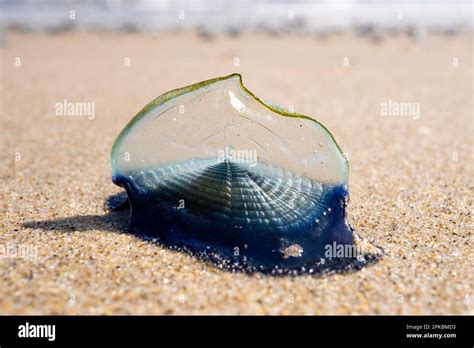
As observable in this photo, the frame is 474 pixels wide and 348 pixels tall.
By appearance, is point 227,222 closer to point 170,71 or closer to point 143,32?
point 170,71

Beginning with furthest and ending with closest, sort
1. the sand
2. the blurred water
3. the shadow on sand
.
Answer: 1. the blurred water
2. the shadow on sand
3. the sand

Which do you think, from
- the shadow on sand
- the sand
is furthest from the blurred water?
the shadow on sand

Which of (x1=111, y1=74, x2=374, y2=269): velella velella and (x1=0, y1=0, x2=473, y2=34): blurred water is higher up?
(x1=0, y1=0, x2=473, y2=34): blurred water

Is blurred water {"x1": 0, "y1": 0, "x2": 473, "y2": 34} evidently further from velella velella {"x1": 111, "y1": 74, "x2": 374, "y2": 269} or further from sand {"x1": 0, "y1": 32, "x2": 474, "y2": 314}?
velella velella {"x1": 111, "y1": 74, "x2": 374, "y2": 269}

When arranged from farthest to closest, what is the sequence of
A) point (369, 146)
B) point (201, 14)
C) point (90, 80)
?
point (201, 14)
point (90, 80)
point (369, 146)

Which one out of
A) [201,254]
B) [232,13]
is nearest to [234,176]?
[201,254]
